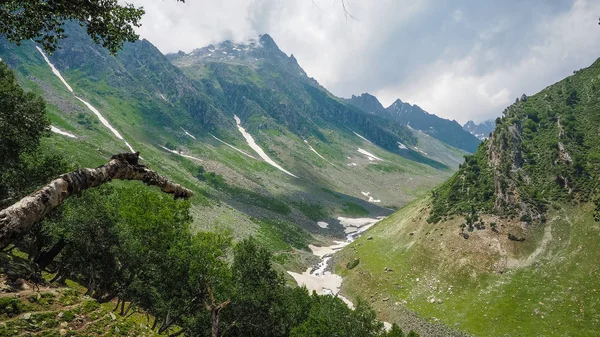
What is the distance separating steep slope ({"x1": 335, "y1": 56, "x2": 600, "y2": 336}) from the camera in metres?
51.4

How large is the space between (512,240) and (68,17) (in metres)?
77.5

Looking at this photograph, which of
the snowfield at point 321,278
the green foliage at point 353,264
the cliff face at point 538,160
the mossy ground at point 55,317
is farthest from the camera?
the green foliage at point 353,264

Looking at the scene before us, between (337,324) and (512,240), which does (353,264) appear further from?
(337,324)

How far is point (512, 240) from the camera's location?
65.7 meters

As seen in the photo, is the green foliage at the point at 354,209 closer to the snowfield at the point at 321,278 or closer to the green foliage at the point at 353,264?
the snowfield at the point at 321,278

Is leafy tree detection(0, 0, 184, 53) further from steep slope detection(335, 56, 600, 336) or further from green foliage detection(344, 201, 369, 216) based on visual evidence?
green foliage detection(344, 201, 369, 216)

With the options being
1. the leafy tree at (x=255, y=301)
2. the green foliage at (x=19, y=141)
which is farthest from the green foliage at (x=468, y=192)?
the green foliage at (x=19, y=141)

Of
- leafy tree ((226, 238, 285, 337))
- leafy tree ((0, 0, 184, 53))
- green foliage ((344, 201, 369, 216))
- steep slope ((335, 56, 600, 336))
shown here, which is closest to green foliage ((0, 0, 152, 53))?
leafy tree ((0, 0, 184, 53))

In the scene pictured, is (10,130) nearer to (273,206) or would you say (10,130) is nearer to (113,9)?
(113,9)

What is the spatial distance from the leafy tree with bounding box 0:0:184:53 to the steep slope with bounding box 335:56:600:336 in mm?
59083

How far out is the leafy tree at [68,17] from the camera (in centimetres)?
1018

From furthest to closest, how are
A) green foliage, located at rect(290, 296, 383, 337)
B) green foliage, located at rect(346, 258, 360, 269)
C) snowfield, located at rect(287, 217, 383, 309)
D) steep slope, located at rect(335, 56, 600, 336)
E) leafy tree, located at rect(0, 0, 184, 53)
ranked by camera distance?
green foliage, located at rect(346, 258, 360, 269)
snowfield, located at rect(287, 217, 383, 309)
steep slope, located at rect(335, 56, 600, 336)
green foliage, located at rect(290, 296, 383, 337)
leafy tree, located at rect(0, 0, 184, 53)

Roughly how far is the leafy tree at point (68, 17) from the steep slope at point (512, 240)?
194 feet

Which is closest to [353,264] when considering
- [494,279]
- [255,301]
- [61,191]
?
[494,279]
